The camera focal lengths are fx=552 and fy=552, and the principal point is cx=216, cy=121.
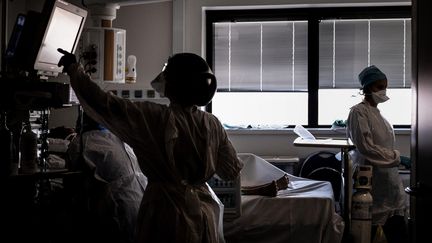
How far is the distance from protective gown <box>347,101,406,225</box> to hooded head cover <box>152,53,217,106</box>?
1748 mm

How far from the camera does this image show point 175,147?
2256 mm

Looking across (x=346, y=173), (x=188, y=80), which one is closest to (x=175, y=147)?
(x=188, y=80)

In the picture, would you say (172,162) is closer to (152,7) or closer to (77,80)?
(77,80)

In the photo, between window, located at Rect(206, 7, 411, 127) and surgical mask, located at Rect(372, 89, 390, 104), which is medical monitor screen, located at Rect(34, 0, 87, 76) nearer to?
surgical mask, located at Rect(372, 89, 390, 104)

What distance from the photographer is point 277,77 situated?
5266mm

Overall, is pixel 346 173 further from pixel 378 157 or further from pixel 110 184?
pixel 110 184

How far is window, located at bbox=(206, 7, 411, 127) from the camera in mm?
5148

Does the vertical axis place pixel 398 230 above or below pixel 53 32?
below

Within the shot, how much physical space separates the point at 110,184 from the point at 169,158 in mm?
827

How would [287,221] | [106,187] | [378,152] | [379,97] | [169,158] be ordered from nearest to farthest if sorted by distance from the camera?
[169,158]
[106,187]
[287,221]
[378,152]
[379,97]

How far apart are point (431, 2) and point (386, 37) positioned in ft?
12.1

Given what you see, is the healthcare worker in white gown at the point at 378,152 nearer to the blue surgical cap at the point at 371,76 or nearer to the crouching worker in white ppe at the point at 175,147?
the blue surgical cap at the point at 371,76

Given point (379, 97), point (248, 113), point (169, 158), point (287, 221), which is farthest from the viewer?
point (248, 113)

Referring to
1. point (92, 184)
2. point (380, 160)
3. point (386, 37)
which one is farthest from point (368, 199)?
point (386, 37)
